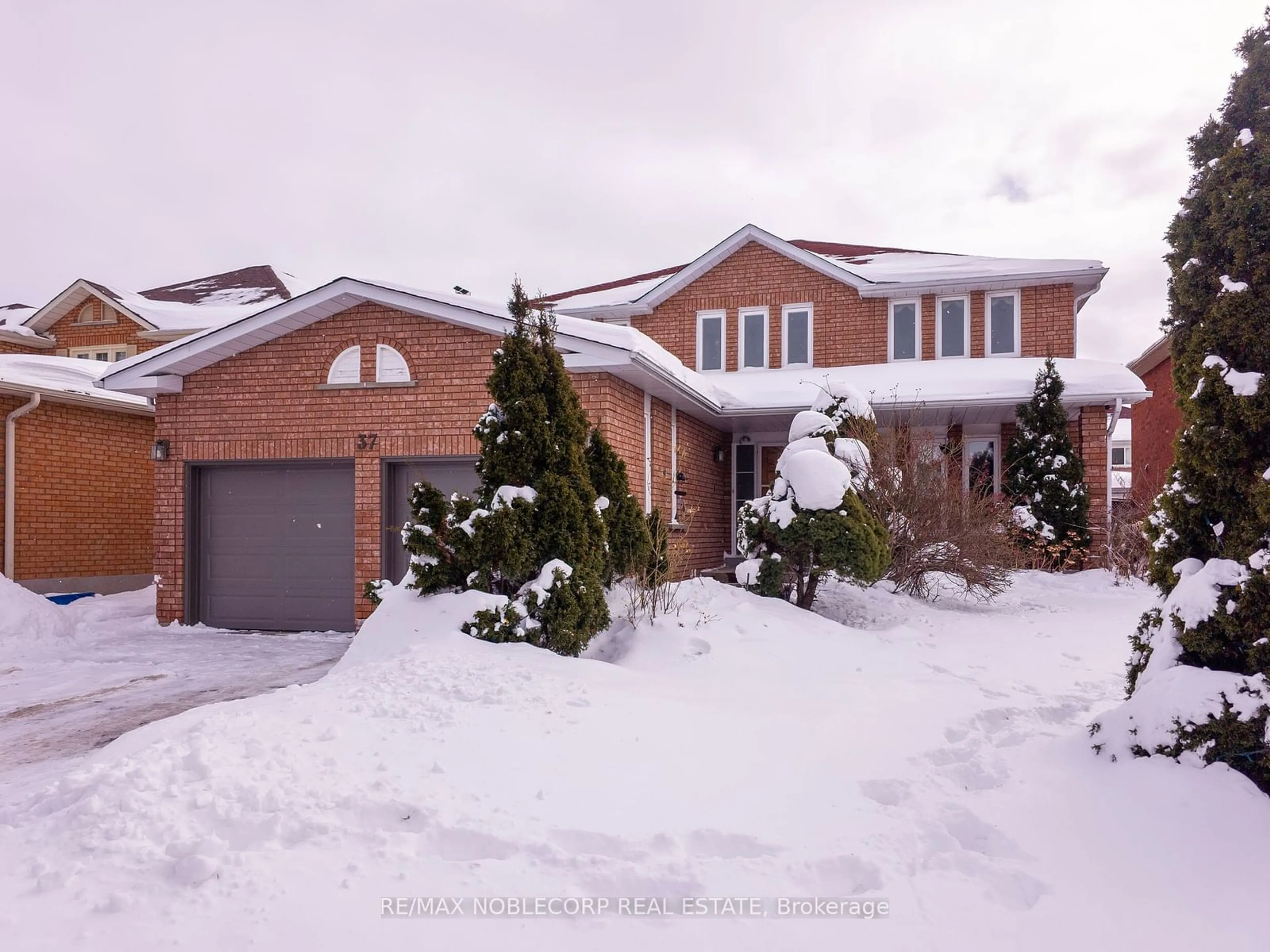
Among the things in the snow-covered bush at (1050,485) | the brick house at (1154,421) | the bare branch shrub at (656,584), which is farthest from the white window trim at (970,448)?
the bare branch shrub at (656,584)

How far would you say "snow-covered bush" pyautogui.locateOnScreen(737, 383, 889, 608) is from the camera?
750 cm

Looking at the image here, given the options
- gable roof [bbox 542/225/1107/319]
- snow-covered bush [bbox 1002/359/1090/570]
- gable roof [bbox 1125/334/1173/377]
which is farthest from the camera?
gable roof [bbox 1125/334/1173/377]

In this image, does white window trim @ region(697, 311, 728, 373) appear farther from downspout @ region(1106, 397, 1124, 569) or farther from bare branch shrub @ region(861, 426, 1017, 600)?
downspout @ region(1106, 397, 1124, 569)

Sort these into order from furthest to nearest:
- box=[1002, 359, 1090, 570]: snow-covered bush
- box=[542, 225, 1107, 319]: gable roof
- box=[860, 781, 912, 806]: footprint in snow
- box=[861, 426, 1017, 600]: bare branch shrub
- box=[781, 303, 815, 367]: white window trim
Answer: box=[781, 303, 815, 367]: white window trim
box=[542, 225, 1107, 319]: gable roof
box=[1002, 359, 1090, 570]: snow-covered bush
box=[861, 426, 1017, 600]: bare branch shrub
box=[860, 781, 912, 806]: footprint in snow

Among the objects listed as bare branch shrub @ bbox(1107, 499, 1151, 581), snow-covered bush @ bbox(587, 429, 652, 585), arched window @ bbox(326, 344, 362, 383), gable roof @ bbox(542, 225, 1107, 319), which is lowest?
bare branch shrub @ bbox(1107, 499, 1151, 581)

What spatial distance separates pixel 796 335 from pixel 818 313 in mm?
558

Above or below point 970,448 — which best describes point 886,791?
below

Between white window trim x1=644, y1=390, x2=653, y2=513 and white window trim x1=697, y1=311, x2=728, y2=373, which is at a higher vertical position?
white window trim x1=697, y1=311, x2=728, y2=373

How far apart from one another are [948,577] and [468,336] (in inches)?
266

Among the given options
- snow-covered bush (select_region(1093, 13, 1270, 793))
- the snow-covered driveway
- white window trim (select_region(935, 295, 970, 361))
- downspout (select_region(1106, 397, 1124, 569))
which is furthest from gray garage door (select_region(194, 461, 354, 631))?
downspout (select_region(1106, 397, 1124, 569))

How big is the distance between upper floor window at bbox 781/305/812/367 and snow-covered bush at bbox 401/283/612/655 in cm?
927

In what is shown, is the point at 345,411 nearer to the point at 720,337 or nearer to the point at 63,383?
the point at 63,383

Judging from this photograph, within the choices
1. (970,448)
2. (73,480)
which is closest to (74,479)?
(73,480)

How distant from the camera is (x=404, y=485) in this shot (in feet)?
30.6
